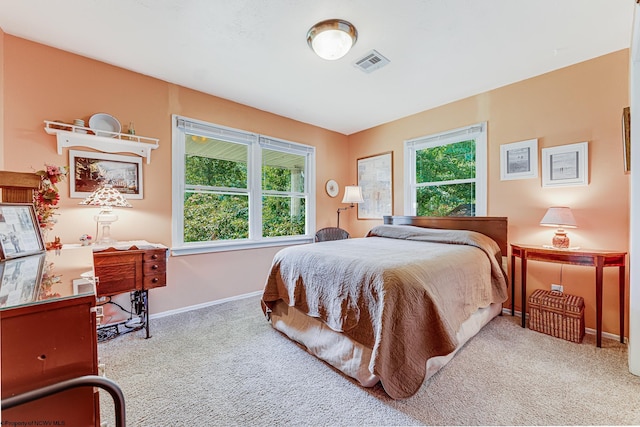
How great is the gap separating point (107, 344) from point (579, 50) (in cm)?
488

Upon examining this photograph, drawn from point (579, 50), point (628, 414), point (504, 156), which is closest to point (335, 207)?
point (504, 156)

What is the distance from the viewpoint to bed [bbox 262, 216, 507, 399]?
1.55 meters

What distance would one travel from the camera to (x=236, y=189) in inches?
138

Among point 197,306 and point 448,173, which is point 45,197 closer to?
point 197,306

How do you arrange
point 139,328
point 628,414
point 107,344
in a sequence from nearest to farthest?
1. point 628,414
2. point 107,344
3. point 139,328

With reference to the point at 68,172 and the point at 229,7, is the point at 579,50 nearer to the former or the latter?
the point at 229,7

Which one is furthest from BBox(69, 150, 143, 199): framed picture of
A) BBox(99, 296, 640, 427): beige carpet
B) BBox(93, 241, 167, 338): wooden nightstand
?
BBox(99, 296, 640, 427): beige carpet

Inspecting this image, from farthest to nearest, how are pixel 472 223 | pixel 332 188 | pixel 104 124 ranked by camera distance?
pixel 332 188, pixel 472 223, pixel 104 124

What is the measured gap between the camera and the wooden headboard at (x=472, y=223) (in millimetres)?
2982

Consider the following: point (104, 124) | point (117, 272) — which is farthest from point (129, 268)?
point (104, 124)

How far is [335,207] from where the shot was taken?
471 centimetres

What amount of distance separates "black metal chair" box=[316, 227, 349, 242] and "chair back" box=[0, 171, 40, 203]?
3134mm

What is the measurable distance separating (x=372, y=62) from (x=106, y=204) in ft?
8.96

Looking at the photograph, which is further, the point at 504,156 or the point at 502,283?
the point at 504,156
